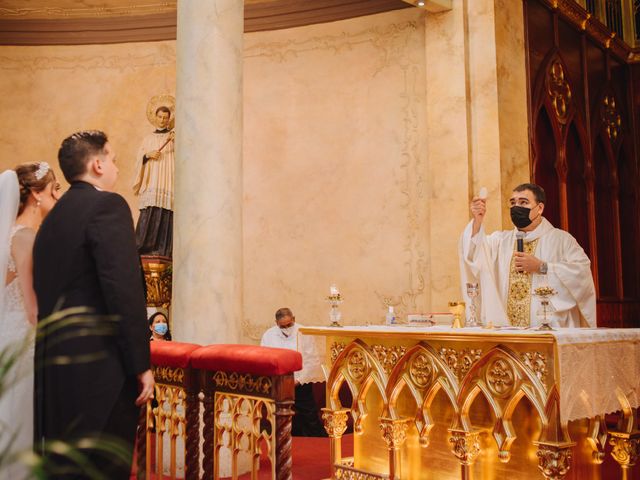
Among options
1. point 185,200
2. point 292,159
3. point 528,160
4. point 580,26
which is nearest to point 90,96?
point 292,159

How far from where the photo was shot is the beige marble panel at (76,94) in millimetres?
9422

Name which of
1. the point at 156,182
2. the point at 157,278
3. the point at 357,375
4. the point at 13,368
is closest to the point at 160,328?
the point at 157,278

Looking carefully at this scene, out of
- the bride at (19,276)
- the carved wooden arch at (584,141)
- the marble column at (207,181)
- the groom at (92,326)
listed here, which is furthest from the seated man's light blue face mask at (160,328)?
the carved wooden arch at (584,141)

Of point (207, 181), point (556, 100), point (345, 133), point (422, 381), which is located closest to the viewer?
point (422, 381)

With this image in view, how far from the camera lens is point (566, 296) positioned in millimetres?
4918

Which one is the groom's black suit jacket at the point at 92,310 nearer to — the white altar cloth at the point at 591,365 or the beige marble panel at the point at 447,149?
the white altar cloth at the point at 591,365

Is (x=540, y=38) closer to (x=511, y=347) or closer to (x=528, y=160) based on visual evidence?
(x=528, y=160)

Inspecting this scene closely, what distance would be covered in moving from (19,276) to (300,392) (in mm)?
4425

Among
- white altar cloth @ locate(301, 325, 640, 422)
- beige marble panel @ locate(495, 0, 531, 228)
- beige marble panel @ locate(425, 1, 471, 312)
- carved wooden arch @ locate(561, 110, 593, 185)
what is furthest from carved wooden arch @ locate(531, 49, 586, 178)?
white altar cloth @ locate(301, 325, 640, 422)

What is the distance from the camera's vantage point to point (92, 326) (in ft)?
8.29

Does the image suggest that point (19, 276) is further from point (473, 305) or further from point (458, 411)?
point (473, 305)

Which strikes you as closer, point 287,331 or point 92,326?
point 92,326

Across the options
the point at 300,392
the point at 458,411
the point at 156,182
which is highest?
the point at 156,182

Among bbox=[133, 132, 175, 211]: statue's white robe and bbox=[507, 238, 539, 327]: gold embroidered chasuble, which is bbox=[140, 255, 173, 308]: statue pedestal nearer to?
bbox=[133, 132, 175, 211]: statue's white robe
